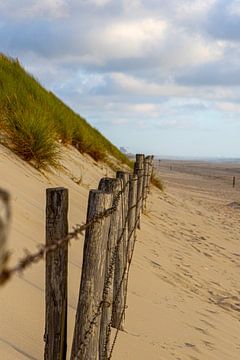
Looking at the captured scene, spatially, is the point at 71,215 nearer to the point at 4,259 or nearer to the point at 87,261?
the point at 87,261

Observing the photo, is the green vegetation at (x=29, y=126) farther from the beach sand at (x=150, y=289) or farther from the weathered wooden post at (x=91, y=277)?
the weathered wooden post at (x=91, y=277)

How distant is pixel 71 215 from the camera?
7008 millimetres

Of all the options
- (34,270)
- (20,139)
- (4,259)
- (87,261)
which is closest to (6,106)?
(20,139)

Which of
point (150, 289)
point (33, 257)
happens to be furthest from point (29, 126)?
point (33, 257)

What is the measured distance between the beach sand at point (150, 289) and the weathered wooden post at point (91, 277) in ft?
1.68

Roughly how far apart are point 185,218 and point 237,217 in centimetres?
346

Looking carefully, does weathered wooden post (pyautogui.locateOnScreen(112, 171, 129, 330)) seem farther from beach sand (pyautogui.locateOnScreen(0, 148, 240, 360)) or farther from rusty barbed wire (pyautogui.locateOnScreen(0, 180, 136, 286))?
rusty barbed wire (pyautogui.locateOnScreen(0, 180, 136, 286))

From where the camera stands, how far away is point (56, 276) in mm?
2033

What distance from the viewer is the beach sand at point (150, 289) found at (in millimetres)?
3265

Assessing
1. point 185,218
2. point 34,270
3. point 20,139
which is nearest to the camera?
point 34,270

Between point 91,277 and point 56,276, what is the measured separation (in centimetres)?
35

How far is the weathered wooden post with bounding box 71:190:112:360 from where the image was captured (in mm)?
2305

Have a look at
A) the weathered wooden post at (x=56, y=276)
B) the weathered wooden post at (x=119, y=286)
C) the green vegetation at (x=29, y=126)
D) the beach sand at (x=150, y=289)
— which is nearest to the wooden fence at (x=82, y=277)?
the weathered wooden post at (x=56, y=276)

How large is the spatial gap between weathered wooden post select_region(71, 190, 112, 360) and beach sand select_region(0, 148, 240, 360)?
51cm
